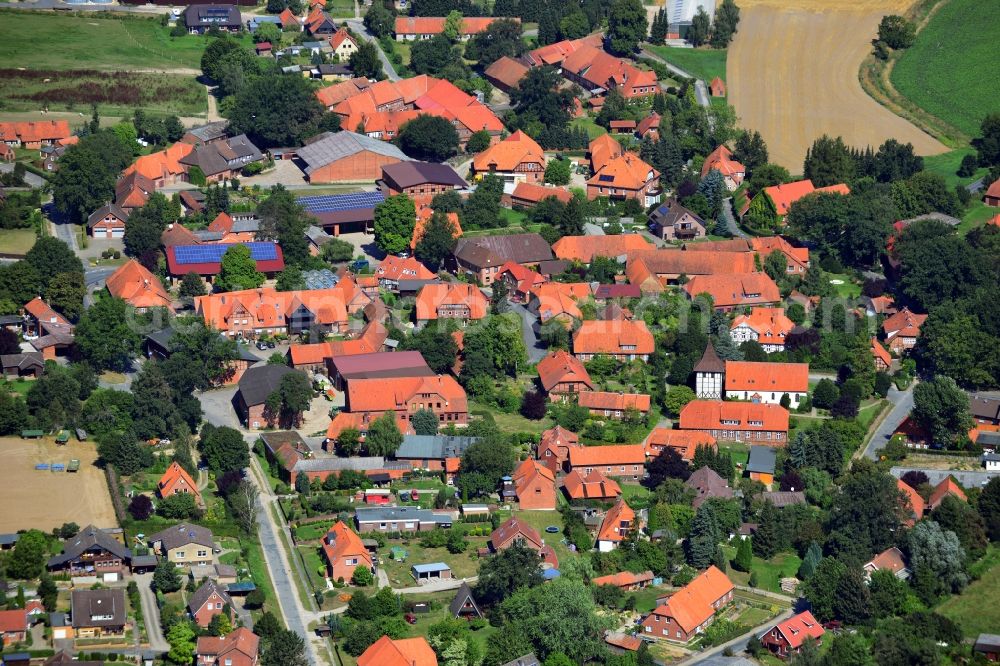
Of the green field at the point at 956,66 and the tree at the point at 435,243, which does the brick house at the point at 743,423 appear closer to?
the tree at the point at 435,243

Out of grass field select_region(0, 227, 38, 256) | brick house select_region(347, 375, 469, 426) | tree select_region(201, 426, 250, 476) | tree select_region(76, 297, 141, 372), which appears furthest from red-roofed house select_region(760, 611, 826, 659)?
grass field select_region(0, 227, 38, 256)

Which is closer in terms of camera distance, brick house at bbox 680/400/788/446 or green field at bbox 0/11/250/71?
brick house at bbox 680/400/788/446

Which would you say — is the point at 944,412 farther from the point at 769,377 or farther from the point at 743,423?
the point at 743,423

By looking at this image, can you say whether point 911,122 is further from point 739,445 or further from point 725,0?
Result: point 739,445

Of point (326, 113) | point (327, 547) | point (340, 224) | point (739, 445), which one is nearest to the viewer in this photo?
point (327, 547)

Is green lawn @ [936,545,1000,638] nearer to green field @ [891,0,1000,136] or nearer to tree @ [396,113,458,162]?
tree @ [396,113,458,162]

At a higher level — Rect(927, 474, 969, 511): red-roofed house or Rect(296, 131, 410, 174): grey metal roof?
Rect(927, 474, 969, 511): red-roofed house

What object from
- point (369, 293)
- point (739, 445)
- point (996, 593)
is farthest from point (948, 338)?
point (369, 293)

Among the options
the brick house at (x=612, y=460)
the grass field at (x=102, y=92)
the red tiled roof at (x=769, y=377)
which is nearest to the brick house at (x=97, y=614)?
the brick house at (x=612, y=460)
